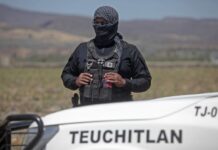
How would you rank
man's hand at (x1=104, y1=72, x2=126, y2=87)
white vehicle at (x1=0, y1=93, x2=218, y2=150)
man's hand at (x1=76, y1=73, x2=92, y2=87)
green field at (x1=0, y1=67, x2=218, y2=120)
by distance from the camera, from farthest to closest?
green field at (x1=0, y1=67, x2=218, y2=120), man's hand at (x1=76, y1=73, x2=92, y2=87), man's hand at (x1=104, y1=72, x2=126, y2=87), white vehicle at (x1=0, y1=93, x2=218, y2=150)

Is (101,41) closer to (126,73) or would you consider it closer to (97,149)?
(126,73)

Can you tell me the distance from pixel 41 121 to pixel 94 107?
37 centimetres

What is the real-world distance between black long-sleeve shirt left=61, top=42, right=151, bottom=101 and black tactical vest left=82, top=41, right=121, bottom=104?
0.06m

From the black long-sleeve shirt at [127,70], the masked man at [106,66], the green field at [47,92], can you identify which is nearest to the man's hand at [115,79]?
the masked man at [106,66]

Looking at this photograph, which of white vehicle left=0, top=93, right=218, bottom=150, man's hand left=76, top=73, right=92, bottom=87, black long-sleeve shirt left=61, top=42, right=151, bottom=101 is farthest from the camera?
black long-sleeve shirt left=61, top=42, right=151, bottom=101

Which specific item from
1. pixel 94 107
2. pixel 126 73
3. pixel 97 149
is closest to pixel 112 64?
pixel 126 73

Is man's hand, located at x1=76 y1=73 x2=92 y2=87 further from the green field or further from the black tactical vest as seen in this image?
the green field

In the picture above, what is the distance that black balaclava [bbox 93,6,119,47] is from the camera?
4.61 metres

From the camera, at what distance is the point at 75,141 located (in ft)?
11.9

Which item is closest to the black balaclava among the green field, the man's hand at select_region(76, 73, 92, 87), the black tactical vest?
the black tactical vest

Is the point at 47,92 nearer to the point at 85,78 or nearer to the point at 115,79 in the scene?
the point at 85,78

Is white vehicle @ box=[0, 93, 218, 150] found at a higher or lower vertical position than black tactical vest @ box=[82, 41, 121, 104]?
lower

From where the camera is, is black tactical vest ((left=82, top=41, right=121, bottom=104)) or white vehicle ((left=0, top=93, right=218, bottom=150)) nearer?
white vehicle ((left=0, top=93, right=218, bottom=150))

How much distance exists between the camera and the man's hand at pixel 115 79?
4352 millimetres
